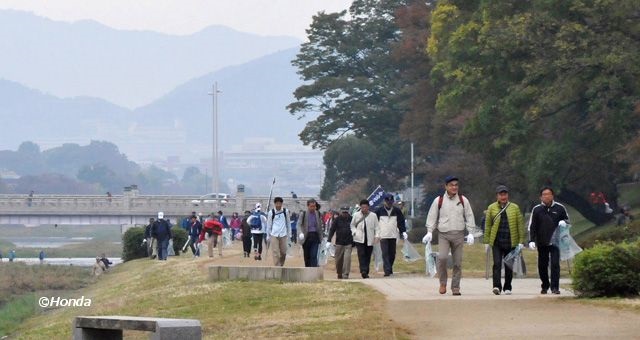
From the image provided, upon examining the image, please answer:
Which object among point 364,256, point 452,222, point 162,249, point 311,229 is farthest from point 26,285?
point 452,222

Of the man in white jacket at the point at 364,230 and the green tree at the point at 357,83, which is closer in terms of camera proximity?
the man in white jacket at the point at 364,230

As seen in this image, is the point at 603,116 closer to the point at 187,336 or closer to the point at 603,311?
the point at 603,311

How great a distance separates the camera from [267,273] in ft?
84.0

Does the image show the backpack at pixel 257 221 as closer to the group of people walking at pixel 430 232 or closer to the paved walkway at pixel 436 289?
the group of people walking at pixel 430 232

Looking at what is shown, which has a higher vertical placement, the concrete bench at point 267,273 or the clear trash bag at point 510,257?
the clear trash bag at point 510,257

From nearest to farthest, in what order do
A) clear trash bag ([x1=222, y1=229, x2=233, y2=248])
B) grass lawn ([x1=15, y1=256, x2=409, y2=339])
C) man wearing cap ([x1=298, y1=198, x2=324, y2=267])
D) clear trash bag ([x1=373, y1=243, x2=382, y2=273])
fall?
grass lawn ([x1=15, y1=256, x2=409, y2=339])
man wearing cap ([x1=298, y1=198, x2=324, y2=267])
clear trash bag ([x1=373, y1=243, x2=382, y2=273])
clear trash bag ([x1=222, y1=229, x2=233, y2=248])

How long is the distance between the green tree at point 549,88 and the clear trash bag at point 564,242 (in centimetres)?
2027

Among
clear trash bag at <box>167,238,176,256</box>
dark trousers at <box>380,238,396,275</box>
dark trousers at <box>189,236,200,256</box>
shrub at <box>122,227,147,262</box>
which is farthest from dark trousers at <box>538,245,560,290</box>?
shrub at <box>122,227,147,262</box>

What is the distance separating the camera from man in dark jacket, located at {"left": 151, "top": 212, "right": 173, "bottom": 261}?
43219 millimetres

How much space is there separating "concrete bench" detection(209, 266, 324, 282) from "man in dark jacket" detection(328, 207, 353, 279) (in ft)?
5.14

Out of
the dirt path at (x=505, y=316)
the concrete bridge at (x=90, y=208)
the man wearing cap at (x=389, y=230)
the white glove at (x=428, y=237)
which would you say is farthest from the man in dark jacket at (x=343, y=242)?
the concrete bridge at (x=90, y=208)

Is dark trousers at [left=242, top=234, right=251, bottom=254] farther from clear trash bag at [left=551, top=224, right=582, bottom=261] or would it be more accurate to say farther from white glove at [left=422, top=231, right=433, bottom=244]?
clear trash bag at [left=551, top=224, right=582, bottom=261]

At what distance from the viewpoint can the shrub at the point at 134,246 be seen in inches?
2128

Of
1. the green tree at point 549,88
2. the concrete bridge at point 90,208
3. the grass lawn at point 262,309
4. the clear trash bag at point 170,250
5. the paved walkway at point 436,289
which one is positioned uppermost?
the green tree at point 549,88
